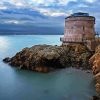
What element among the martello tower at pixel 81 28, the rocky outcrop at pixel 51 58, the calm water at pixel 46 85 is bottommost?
the calm water at pixel 46 85

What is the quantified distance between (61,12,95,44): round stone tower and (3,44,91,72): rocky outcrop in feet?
8.21

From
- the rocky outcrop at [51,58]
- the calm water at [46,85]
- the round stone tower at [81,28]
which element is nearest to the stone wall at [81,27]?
the round stone tower at [81,28]

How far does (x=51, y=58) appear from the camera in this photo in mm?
44188

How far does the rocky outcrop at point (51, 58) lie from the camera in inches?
1738

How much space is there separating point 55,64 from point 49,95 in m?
16.0

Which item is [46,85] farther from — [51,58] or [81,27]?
[81,27]

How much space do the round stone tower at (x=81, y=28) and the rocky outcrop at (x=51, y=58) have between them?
98.5 inches

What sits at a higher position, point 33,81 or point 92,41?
point 92,41

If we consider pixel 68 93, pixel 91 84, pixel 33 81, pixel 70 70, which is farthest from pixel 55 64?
pixel 68 93

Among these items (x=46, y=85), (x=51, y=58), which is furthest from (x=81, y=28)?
(x=46, y=85)

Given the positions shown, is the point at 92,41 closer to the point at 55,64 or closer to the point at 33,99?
the point at 55,64

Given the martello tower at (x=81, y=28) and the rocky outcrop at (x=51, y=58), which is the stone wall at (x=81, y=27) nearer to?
the martello tower at (x=81, y=28)

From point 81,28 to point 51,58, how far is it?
455 inches

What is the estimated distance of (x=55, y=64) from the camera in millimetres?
45219
